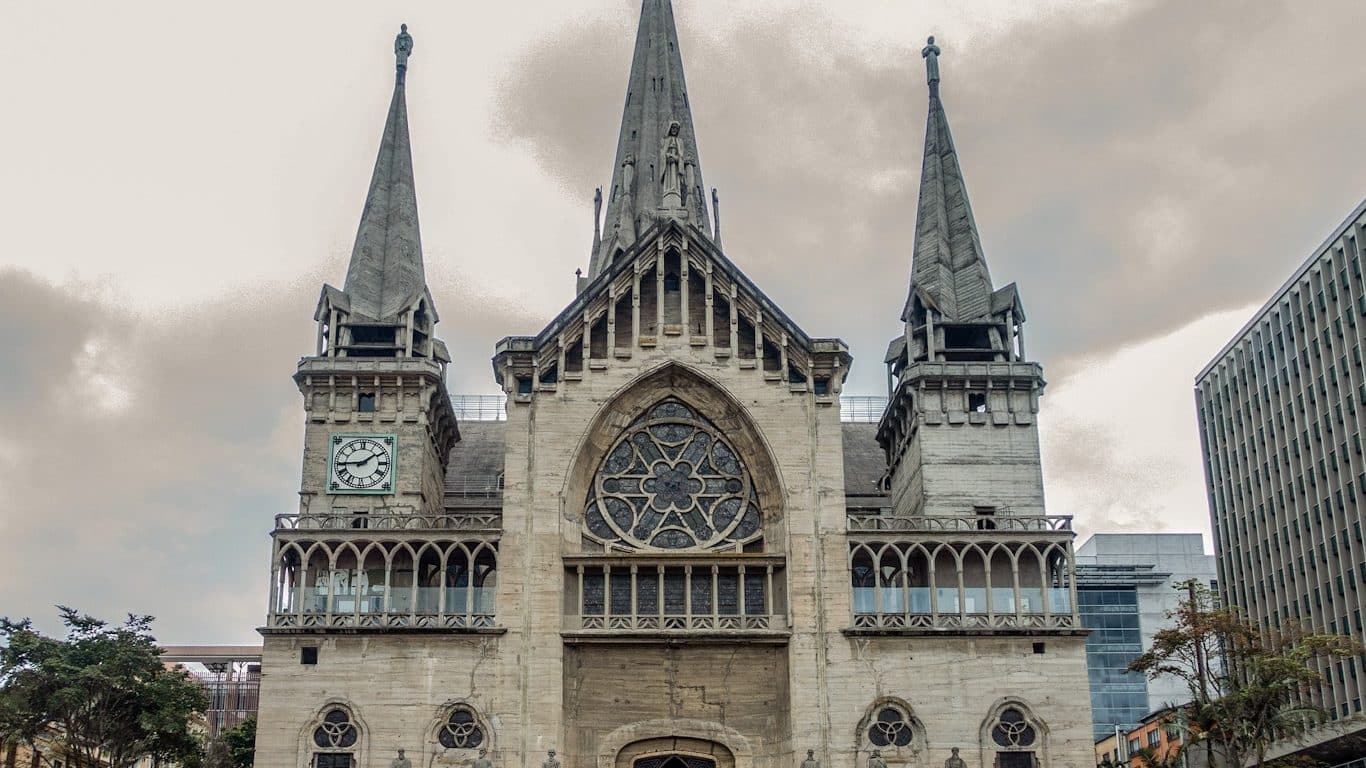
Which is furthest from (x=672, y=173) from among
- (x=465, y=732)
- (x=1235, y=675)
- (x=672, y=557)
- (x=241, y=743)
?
(x=241, y=743)

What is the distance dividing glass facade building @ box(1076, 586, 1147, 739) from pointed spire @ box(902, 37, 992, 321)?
199 ft

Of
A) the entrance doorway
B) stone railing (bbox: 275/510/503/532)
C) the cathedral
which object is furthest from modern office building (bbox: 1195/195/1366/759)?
stone railing (bbox: 275/510/503/532)

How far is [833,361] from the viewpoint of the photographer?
5425 centimetres

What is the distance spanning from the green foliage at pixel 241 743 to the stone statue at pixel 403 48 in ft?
103

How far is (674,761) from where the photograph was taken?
166 feet

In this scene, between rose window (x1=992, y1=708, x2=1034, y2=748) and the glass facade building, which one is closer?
rose window (x1=992, y1=708, x2=1034, y2=748)

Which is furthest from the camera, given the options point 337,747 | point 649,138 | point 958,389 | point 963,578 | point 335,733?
point 649,138

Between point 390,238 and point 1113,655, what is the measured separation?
77.3 metres

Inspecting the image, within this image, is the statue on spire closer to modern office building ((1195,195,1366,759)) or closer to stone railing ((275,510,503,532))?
stone railing ((275,510,503,532))

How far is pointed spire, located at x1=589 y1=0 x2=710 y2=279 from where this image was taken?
220 ft

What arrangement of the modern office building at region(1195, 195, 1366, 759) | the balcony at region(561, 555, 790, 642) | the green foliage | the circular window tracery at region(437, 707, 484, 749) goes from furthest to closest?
the modern office building at region(1195, 195, 1366, 759) → the green foliage → the balcony at region(561, 555, 790, 642) → the circular window tracery at region(437, 707, 484, 749)

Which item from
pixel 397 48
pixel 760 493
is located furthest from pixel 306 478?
pixel 397 48

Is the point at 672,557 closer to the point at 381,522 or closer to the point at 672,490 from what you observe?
the point at 672,490

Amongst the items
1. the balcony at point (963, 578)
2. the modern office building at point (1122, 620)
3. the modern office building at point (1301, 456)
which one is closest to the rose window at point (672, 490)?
the balcony at point (963, 578)
